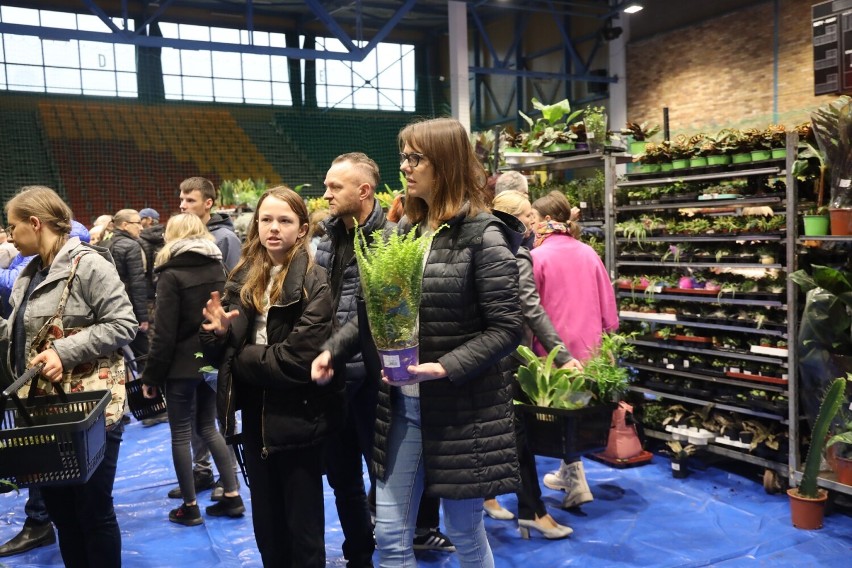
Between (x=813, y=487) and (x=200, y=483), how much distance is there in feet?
11.5

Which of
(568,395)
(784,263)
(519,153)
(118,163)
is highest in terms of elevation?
(118,163)

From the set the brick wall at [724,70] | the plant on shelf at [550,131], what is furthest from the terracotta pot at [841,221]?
the brick wall at [724,70]

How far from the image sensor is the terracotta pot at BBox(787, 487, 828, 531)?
384 cm

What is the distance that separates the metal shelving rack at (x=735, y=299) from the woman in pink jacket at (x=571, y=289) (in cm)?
90

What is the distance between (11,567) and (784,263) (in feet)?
14.7

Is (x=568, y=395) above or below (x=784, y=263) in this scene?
below

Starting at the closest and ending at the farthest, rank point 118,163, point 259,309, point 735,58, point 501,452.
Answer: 1. point 501,452
2. point 259,309
3. point 735,58
4. point 118,163

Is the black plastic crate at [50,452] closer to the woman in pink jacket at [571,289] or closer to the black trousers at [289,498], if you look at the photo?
the black trousers at [289,498]

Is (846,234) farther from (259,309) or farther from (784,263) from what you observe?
(259,309)

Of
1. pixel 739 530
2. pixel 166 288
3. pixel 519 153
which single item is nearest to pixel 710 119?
pixel 519 153

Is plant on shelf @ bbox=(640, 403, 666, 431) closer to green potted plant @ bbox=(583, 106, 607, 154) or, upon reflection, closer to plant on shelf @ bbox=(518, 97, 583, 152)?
green potted plant @ bbox=(583, 106, 607, 154)

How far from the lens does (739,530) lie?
387 cm

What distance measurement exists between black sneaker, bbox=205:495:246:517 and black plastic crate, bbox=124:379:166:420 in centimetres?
68

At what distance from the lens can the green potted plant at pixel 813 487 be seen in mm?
3729
